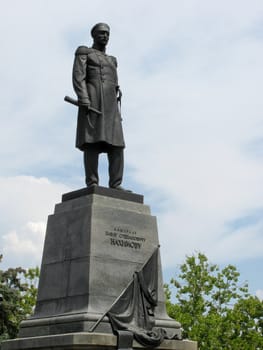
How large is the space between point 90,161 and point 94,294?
10.1 feet

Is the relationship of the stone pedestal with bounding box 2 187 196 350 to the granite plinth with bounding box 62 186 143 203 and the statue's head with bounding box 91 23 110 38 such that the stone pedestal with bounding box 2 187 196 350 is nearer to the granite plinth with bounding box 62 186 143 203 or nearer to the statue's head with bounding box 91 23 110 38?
the granite plinth with bounding box 62 186 143 203

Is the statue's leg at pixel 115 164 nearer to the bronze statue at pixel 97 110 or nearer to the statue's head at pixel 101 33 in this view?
the bronze statue at pixel 97 110

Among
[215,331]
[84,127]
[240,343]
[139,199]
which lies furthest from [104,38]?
[240,343]

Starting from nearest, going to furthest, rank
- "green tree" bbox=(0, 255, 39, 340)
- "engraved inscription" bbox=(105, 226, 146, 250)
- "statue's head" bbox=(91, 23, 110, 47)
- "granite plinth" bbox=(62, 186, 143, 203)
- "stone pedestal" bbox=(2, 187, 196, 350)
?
"stone pedestal" bbox=(2, 187, 196, 350) → "engraved inscription" bbox=(105, 226, 146, 250) → "granite plinth" bbox=(62, 186, 143, 203) → "statue's head" bbox=(91, 23, 110, 47) → "green tree" bbox=(0, 255, 39, 340)

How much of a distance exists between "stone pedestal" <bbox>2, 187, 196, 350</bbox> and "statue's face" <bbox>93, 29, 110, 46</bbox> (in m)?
3.28

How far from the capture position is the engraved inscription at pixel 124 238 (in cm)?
1565

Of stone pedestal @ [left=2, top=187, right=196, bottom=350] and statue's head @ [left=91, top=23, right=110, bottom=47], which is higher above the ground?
statue's head @ [left=91, top=23, right=110, bottom=47]

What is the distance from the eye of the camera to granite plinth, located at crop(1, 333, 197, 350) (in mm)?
13961

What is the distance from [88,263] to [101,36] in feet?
16.5

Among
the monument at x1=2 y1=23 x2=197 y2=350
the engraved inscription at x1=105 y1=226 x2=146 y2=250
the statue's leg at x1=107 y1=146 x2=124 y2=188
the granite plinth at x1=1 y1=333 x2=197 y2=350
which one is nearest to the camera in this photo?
the granite plinth at x1=1 y1=333 x2=197 y2=350

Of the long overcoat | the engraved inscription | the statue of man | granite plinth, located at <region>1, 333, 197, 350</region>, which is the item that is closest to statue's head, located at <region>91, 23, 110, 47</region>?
the statue of man

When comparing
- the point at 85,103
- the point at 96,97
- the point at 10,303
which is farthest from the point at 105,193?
the point at 10,303

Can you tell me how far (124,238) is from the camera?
52.0ft

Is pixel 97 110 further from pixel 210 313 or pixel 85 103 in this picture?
pixel 210 313
